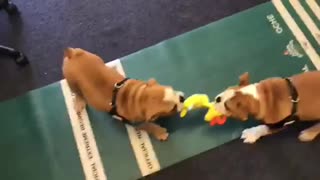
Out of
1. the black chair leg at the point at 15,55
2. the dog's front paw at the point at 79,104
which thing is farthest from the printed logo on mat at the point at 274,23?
the black chair leg at the point at 15,55

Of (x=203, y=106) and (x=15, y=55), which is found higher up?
(x=15, y=55)

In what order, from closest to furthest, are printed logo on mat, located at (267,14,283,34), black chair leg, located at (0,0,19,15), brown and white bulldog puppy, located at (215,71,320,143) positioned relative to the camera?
brown and white bulldog puppy, located at (215,71,320,143) → printed logo on mat, located at (267,14,283,34) → black chair leg, located at (0,0,19,15)

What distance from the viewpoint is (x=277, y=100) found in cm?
137

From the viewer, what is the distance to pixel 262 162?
1488 mm

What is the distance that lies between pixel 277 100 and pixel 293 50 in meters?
0.36

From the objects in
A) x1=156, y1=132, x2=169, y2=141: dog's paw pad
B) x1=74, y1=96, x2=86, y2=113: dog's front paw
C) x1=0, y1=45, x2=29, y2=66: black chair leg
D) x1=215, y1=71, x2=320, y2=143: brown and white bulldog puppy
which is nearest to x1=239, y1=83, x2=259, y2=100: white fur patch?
Answer: x1=215, y1=71, x2=320, y2=143: brown and white bulldog puppy

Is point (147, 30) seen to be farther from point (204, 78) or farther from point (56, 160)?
point (56, 160)

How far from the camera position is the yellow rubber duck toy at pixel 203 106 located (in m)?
1.50

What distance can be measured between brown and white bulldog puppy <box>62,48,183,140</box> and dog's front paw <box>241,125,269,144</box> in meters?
0.23

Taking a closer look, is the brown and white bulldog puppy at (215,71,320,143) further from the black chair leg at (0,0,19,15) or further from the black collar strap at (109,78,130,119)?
the black chair leg at (0,0,19,15)

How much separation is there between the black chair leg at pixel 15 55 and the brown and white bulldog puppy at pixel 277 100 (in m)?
0.77

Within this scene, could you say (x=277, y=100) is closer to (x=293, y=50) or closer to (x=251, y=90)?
(x=251, y=90)

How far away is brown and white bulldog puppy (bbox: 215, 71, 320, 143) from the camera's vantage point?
4.43ft

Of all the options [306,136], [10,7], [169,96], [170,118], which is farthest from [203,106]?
[10,7]
